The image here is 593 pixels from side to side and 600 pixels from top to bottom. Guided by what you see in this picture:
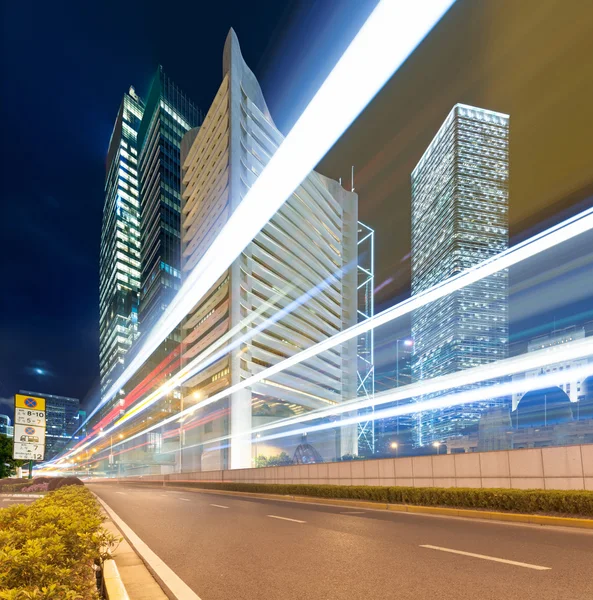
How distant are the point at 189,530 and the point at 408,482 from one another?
29.7ft

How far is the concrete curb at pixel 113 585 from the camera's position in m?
5.02

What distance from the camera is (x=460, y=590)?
5.15 meters

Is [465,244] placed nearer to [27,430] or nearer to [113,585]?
[27,430]

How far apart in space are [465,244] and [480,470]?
115 meters

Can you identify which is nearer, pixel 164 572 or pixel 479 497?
pixel 164 572

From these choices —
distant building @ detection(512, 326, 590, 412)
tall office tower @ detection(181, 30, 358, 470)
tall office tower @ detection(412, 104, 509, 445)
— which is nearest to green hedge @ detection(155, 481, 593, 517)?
tall office tower @ detection(181, 30, 358, 470)

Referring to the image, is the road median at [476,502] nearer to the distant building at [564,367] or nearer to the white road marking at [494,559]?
the white road marking at [494,559]

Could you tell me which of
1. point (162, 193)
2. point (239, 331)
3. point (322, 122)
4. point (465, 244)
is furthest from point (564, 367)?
point (162, 193)

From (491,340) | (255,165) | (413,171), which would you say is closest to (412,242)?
(413,171)

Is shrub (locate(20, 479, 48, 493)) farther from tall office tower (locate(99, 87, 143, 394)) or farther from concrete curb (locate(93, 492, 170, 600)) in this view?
tall office tower (locate(99, 87, 143, 394))

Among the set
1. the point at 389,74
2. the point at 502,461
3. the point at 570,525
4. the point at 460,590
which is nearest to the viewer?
the point at 460,590

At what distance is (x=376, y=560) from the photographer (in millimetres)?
6871

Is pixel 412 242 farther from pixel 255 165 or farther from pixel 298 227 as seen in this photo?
pixel 255 165

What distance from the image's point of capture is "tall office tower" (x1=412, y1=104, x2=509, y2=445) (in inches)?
4766
